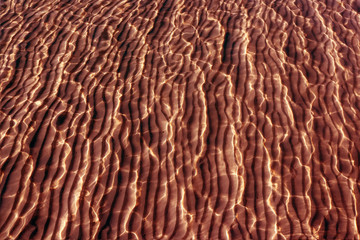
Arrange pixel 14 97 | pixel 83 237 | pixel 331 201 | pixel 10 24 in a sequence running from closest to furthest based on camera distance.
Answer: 1. pixel 83 237
2. pixel 331 201
3. pixel 14 97
4. pixel 10 24

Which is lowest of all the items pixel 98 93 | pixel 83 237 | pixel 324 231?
pixel 324 231

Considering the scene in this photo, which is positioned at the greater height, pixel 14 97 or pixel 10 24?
pixel 10 24

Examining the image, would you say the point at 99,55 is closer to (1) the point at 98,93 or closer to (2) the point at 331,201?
(1) the point at 98,93

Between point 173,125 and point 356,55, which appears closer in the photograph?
point 173,125

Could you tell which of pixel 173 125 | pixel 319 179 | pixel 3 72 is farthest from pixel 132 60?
pixel 319 179

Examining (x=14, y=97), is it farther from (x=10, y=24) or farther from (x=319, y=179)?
(x=319, y=179)

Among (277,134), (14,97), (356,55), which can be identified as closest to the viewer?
(277,134)

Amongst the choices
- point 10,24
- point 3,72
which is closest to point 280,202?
point 3,72
